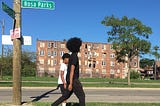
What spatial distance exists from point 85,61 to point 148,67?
43.4 meters

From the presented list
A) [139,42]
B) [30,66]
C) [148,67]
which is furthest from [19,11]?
[148,67]

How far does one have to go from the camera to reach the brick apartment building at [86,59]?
111000 mm

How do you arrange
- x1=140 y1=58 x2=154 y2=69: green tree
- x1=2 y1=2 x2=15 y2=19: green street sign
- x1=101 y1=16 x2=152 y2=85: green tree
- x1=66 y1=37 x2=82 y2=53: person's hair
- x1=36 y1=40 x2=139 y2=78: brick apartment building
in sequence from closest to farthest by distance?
x1=66 y1=37 x2=82 y2=53: person's hair, x1=2 y1=2 x2=15 y2=19: green street sign, x1=101 y1=16 x2=152 y2=85: green tree, x1=36 y1=40 x2=139 y2=78: brick apartment building, x1=140 y1=58 x2=154 y2=69: green tree

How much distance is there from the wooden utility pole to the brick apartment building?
3776 inches

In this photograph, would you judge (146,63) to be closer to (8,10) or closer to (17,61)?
(17,61)

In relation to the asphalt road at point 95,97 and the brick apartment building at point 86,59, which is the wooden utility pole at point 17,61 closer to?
the asphalt road at point 95,97

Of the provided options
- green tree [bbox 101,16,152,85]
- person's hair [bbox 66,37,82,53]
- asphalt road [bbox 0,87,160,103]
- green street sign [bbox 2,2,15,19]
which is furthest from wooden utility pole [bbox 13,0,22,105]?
green tree [bbox 101,16,152,85]

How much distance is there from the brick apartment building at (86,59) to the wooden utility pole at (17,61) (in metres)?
95.9

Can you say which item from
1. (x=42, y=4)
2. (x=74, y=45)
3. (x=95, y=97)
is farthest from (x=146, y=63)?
(x=74, y=45)

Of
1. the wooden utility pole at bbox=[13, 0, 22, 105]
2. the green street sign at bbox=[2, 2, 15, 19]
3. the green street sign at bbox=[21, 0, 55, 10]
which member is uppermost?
the green street sign at bbox=[21, 0, 55, 10]

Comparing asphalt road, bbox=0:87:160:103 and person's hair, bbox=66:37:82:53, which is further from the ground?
person's hair, bbox=66:37:82:53

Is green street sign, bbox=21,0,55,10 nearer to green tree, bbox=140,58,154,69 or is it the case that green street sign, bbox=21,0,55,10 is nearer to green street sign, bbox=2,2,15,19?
green street sign, bbox=2,2,15,19

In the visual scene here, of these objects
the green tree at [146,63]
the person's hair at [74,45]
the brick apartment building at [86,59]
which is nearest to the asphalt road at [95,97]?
the person's hair at [74,45]

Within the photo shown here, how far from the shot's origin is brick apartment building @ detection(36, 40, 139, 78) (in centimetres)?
11100
